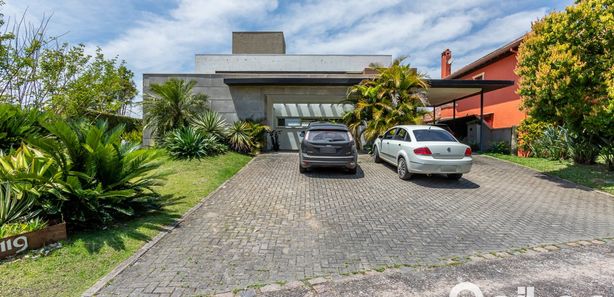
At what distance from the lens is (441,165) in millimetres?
7332

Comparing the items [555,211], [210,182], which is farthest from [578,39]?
[210,182]

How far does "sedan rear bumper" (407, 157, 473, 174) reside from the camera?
7325 mm

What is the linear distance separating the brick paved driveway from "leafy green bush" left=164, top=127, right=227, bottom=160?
309cm

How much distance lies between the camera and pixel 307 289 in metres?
2.85

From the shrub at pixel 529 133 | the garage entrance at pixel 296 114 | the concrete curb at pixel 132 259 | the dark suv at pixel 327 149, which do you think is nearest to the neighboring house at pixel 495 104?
the shrub at pixel 529 133

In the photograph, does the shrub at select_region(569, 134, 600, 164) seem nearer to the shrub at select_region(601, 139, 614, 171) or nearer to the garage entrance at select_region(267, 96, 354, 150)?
the shrub at select_region(601, 139, 614, 171)

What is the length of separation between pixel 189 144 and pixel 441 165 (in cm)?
822

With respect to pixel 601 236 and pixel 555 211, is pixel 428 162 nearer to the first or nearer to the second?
pixel 555 211

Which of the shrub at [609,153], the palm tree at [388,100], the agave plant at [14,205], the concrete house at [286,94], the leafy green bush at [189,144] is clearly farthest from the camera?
the concrete house at [286,94]

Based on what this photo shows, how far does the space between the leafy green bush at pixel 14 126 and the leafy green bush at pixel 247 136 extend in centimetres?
669

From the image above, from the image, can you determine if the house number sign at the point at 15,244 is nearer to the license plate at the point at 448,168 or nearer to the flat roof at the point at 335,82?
the license plate at the point at 448,168

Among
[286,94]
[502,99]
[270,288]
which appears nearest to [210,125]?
[286,94]

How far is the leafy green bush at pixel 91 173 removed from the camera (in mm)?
3988

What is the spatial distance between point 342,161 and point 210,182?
147 inches
